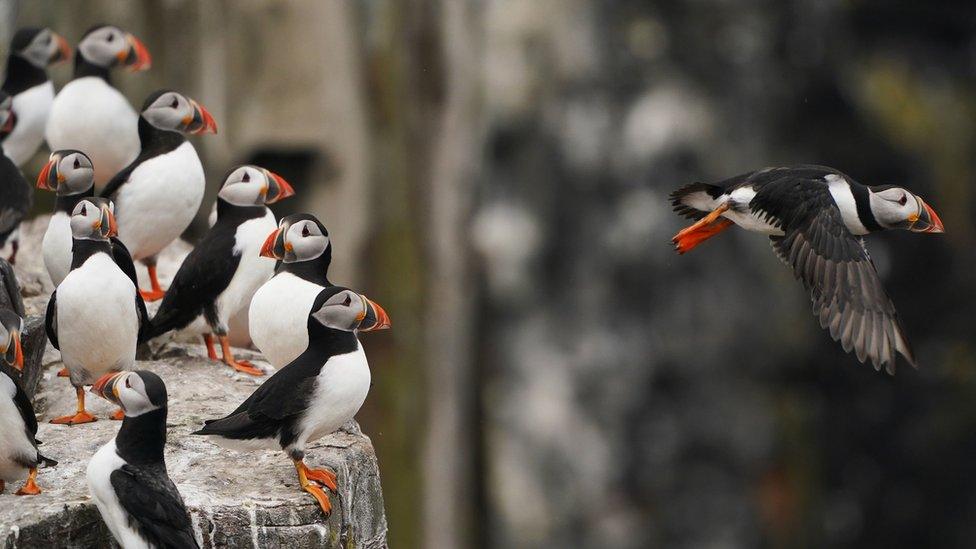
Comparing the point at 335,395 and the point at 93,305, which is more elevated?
the point at 93,305

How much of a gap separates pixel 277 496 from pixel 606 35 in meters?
7.35

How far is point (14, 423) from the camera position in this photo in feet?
11.6

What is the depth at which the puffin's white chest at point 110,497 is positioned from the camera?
3375 mm

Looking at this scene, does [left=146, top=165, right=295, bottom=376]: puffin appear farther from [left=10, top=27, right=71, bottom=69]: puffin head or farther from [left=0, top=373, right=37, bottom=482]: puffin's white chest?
[left=10, top=27, right=71, bottom=69]: puffin head

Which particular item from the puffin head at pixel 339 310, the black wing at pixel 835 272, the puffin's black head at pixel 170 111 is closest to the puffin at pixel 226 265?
the puffin's black head at pixel 170 111

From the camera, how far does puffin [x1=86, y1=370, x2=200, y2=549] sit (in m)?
3.36

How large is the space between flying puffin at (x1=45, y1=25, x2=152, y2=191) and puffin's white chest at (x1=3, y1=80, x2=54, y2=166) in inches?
7.8

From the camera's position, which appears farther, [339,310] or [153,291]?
[153,291]

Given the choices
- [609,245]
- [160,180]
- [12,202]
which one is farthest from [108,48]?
[609,245]

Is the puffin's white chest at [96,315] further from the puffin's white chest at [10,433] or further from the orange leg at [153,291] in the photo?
the orange leg at [153,291]

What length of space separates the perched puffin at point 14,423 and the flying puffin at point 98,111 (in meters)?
2.08

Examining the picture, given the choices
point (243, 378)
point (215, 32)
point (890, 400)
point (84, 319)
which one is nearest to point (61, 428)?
point (84, 319)

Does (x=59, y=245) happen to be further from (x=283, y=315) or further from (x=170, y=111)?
(x=283, y=315)

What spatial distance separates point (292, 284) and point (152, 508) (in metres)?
0.95
